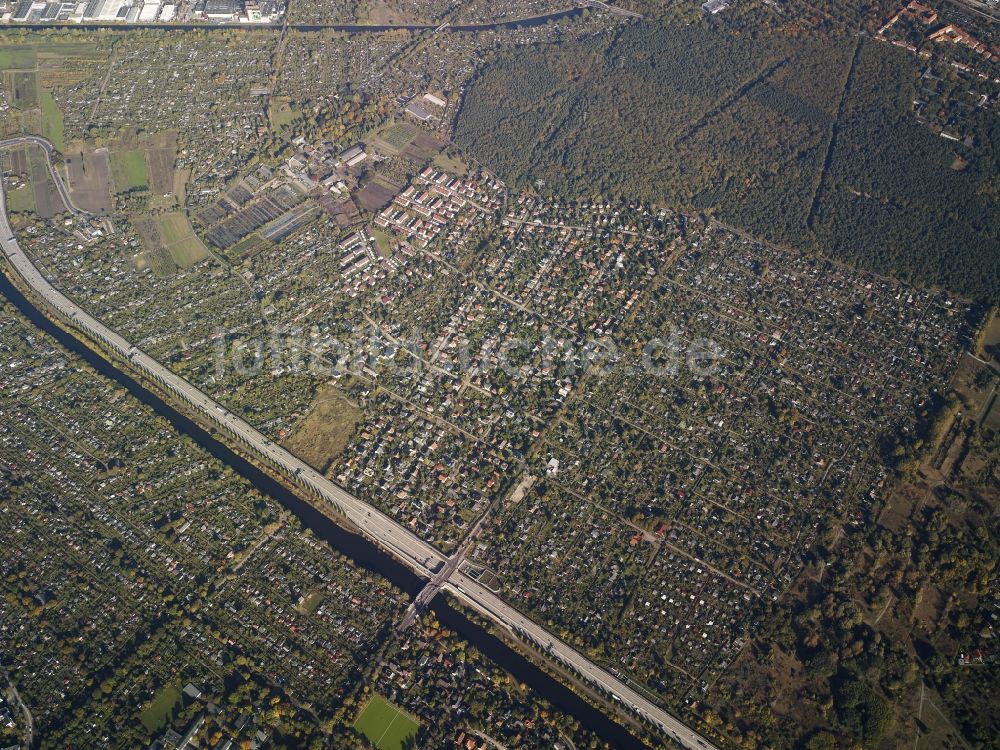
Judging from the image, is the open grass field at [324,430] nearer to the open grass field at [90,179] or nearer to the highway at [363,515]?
the highway at [363,515]

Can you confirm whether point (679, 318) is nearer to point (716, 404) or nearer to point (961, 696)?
point (716, 404)

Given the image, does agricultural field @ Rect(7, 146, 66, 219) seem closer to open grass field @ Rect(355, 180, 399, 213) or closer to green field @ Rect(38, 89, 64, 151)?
green field @ Rect(38, 89, 64, 151)

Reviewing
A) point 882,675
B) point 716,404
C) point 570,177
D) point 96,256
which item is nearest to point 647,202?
point 570,177

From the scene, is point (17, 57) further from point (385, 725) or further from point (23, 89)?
point (385, 725)

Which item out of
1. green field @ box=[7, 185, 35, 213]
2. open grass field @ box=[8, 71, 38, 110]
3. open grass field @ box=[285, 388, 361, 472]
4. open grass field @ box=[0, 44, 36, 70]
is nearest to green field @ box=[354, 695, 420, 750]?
open grass field @ box=[285, 388, 361, 472]

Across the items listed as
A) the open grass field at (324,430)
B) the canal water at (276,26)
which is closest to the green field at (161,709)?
the open grass field at (324,430)

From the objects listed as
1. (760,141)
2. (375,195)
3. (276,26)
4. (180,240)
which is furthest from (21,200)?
(760,141)

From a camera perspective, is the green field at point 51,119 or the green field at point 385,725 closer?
the green field at point 385,725

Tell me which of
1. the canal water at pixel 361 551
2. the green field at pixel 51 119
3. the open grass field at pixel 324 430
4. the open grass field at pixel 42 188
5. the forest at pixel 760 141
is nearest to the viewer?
the canal water at pixel 361 551
